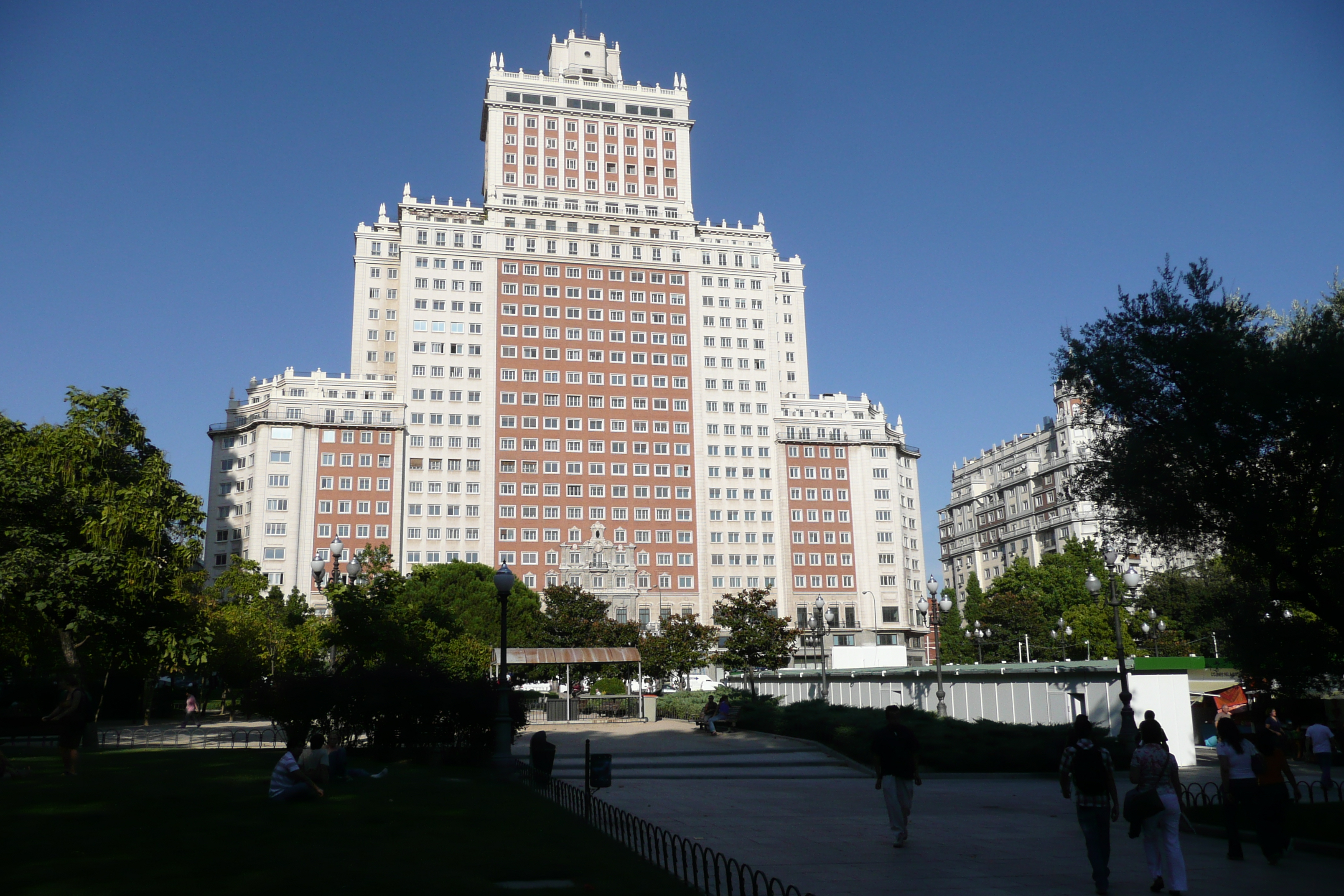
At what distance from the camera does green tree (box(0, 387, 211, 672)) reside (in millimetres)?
30875

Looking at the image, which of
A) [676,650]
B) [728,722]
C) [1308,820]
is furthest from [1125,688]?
[676,650]

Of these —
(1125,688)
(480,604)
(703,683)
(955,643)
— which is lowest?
(703,683)

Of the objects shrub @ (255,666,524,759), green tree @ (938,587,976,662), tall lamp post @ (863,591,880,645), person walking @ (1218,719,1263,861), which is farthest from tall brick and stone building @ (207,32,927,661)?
person walking @ (1218,719,1263,861)

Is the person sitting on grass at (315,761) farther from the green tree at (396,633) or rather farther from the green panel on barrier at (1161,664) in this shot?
the green panel on barrier at (1161,664)

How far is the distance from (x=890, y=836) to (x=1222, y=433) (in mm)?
12208

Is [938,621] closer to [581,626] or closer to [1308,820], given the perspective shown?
[1308,820]

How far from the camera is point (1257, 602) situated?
3014cm

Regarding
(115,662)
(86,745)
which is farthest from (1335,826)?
(115,662)

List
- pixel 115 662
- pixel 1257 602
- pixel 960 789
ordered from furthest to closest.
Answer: pixel 115 662
pixel 1257 602
pixel 960 789

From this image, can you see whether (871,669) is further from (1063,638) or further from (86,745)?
(1063,638)

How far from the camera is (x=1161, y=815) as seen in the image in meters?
11.1

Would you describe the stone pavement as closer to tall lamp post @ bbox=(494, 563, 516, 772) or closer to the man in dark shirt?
the man in dark shirt

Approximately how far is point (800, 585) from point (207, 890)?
106 metres

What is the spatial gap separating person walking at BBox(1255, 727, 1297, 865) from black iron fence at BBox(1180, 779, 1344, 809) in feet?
5.86
